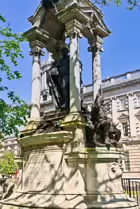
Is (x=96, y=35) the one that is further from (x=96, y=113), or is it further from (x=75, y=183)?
(x=75, y=183)

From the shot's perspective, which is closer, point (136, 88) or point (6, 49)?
point (6, 49)

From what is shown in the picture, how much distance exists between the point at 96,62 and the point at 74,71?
197 cm

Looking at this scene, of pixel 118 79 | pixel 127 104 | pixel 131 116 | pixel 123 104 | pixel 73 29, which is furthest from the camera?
pixel 123 104

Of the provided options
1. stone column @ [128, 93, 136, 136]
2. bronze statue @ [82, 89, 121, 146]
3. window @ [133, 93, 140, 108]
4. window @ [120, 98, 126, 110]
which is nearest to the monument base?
bronze statue @ [82, 89, 121, 146]

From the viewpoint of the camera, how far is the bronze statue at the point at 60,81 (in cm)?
977

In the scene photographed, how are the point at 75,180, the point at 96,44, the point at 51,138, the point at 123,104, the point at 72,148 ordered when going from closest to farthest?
the point at 75,180 < the point at 72,148 < the point at 51,138 < the point at 96,44 < the point at 123,104

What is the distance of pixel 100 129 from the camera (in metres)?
8.05

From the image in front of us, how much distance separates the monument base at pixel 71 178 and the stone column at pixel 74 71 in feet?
3.10

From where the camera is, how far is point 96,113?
8320 mm

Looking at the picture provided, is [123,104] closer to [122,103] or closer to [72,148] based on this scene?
[122,103]

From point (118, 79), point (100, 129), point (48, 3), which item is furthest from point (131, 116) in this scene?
point (100, 129)

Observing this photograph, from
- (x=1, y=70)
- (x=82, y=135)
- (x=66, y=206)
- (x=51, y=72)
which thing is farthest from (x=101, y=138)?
(x=1, y=70)

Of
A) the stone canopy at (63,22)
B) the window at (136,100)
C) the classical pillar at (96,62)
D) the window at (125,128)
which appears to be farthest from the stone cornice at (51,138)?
the window at (125,128)

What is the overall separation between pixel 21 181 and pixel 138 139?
26.1 m
